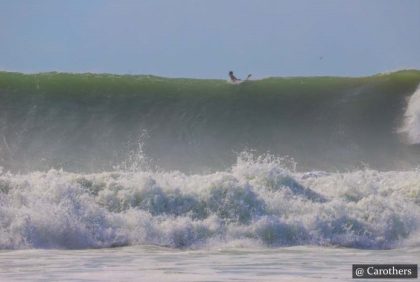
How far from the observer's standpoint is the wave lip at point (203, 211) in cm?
1148

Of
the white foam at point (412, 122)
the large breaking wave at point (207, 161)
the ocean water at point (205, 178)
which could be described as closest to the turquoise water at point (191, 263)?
the ocean water at point (205, 178)

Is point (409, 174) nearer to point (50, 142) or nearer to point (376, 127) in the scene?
point (376, 127)

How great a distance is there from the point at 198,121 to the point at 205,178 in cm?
935

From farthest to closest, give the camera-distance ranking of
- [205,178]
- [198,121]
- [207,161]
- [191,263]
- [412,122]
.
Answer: [412,122] → [198,121] → [207,161] → [205,178] → [191,263]

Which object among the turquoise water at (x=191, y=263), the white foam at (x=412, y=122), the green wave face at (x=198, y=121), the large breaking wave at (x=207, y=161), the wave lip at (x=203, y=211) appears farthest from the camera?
the white foam at (x=412, y=122)

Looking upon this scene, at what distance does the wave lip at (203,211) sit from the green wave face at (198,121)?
18.9ft

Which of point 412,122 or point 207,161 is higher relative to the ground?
point 412,122

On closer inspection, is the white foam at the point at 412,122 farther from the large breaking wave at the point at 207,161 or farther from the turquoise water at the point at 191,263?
the turquoise water at the point at 191,263

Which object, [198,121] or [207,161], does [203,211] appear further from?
[198,121]

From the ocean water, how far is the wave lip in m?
0.03

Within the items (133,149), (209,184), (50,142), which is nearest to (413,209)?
(209,184)

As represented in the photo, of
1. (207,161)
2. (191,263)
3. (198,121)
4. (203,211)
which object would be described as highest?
(198,121)

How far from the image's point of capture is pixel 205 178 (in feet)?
44.9

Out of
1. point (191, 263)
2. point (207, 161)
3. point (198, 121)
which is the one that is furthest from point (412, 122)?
point (191, 263)
